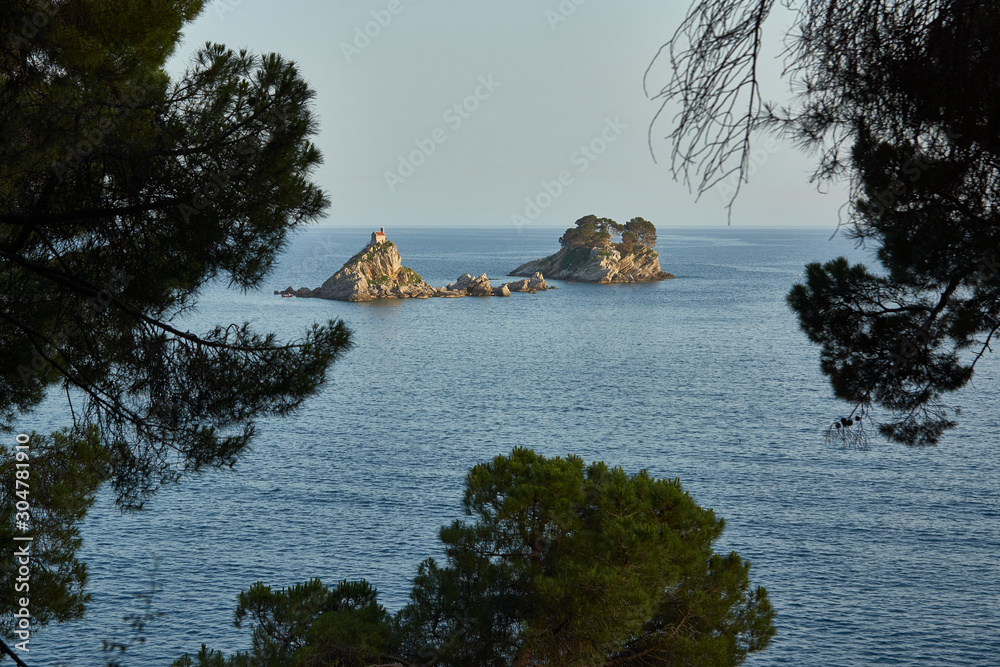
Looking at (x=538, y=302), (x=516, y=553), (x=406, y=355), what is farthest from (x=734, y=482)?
(x=538, y=302)

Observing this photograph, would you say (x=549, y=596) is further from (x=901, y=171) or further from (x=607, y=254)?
(x=607, y=254)

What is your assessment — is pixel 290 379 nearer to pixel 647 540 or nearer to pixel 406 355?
pixel 647 540

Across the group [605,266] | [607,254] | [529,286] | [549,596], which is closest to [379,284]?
[529,286]

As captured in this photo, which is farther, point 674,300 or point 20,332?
point 674,300

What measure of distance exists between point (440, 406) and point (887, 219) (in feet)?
140

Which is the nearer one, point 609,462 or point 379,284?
point 609,462

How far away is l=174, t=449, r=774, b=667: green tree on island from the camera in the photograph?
11047mm

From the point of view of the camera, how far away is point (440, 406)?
157 ft

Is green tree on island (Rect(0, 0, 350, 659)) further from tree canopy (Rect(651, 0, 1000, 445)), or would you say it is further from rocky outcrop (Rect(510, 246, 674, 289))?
rocky outcrop (Rect(510, 246, 674, 289))

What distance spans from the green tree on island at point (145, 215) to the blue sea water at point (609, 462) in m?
7.24

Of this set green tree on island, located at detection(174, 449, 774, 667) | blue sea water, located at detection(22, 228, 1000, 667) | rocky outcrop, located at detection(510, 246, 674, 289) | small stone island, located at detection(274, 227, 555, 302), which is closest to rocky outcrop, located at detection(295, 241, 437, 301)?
small stone island, located at detection(274, 227, 555, 302)

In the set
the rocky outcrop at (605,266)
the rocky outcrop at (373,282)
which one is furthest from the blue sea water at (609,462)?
the rocky outcrop at (605,266)

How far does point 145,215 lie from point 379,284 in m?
86.8

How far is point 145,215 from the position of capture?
638 cm
